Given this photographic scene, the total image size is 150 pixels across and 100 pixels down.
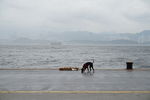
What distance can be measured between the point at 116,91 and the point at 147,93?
5.26ft

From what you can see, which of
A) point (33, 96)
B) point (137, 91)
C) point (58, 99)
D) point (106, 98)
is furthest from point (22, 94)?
point (137, 91)

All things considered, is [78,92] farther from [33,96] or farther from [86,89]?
[33,96]

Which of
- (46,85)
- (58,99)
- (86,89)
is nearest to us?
(58,99)

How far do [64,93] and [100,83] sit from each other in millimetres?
3343

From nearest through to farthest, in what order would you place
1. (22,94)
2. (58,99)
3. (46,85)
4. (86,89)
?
(58,99), (22,94), (86,89), (46,85)

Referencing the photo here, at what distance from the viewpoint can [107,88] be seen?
10586mm

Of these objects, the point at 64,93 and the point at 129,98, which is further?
the point at 64,93

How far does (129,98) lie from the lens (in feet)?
28.2

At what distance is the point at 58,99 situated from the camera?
8.51 metres

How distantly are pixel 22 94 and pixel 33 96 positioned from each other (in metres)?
0.75

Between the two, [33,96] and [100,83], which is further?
[100,83]

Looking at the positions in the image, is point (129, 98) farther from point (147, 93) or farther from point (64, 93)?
point (64, 93)

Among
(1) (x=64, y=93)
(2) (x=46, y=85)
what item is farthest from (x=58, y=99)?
(2) (x=46, y=85)

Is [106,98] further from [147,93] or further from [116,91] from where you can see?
[147,93]
